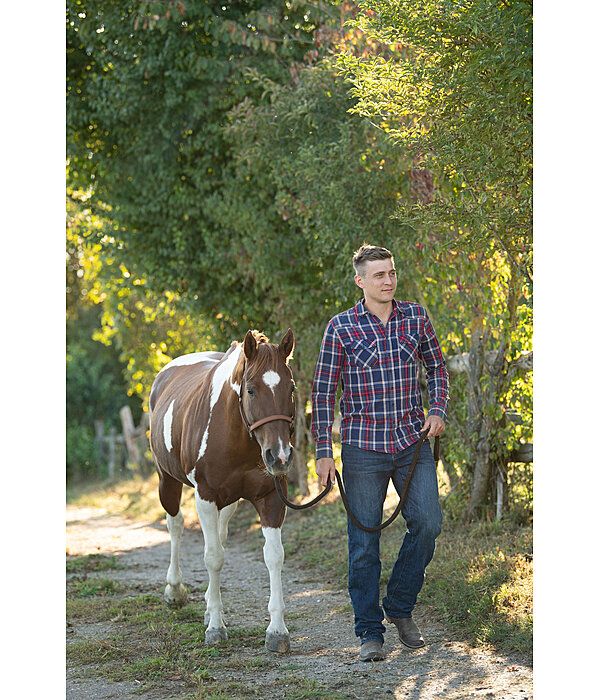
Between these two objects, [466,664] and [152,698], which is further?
[466,664]

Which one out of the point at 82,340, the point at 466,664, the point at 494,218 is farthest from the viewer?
the point at 82,340

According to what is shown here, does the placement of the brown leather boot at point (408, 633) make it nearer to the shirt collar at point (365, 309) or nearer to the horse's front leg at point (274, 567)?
the horse's front leg at point (274, 567)

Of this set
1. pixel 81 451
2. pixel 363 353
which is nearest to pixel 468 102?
pixel 363 353

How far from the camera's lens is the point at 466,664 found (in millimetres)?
4098

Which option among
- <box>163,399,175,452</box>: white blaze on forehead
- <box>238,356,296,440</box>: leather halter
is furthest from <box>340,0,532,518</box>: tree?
<box>163,399,175,452</box>: white blaze on forehead

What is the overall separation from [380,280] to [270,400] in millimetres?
827

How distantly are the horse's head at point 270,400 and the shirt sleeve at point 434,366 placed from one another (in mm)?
719

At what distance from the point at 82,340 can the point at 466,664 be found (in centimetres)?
2159

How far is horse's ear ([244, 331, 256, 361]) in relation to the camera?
168 inches

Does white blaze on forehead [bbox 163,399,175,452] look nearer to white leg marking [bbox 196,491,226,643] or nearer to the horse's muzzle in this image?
white leg marking [bbox 196,491,226,643]

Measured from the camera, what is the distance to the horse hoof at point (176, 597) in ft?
19.0

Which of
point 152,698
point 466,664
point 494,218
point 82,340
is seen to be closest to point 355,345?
point 494,218

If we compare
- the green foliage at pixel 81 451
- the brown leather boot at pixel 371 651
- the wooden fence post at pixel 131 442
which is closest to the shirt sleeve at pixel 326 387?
the brown leather boot at pixel 371 651
